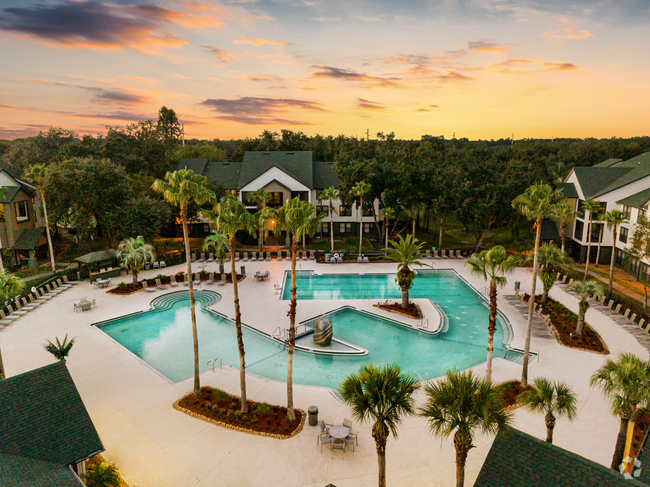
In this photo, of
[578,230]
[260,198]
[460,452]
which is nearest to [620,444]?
[460,452]

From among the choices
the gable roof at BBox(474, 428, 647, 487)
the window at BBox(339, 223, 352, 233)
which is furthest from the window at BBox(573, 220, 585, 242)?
the gable roof at BBox(474, 428, 647, 487)

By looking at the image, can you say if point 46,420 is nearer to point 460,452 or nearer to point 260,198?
point 460,452

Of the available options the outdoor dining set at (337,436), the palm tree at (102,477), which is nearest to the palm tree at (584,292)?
the outdoor dining set at (337,436)

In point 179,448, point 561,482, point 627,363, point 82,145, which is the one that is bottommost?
point 179,448

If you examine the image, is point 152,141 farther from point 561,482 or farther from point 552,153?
point 552,153

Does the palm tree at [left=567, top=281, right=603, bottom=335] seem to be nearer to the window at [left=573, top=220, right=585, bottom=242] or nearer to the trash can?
the trash can

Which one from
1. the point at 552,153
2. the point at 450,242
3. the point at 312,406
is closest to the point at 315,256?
the point at 450,242
